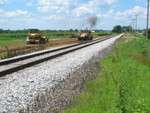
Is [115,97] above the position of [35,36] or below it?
below

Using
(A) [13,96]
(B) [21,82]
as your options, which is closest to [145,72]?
(B) [21,82]

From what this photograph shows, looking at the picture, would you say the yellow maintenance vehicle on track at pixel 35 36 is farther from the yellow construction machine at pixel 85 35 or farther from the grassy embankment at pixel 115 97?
the grassy embankment at pixel 115 97

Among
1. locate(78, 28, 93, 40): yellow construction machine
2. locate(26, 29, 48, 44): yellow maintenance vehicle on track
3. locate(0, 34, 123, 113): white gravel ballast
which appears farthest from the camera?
locate(78, 28, 93, 40): yellow construction machine

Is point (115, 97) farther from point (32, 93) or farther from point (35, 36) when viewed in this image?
point (35, 36)

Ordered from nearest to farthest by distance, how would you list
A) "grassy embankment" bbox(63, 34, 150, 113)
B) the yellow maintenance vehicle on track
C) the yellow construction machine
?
"grassy embankment" bbox(63, 34, 150, 113) < the yellow maintenance vehicle on track < the yellow construction machine

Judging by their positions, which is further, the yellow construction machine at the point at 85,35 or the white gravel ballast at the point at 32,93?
the yellow construction machine at the point at 85,35

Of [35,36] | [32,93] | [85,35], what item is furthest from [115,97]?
[85,35]

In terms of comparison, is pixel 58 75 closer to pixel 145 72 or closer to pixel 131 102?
pixel 145 72

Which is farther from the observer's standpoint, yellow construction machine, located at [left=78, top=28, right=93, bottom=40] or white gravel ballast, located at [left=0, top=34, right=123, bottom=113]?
yellow construction machine, located at [left=78, top=28, right=93, bottom=40]

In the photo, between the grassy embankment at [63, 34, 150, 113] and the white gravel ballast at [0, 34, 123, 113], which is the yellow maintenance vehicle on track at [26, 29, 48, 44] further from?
the grassy embankment at [63, 34, 150, 113]

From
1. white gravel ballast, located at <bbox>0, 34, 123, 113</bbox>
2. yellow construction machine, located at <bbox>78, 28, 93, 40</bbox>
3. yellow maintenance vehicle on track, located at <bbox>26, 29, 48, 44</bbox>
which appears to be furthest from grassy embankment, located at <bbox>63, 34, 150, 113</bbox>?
yellow construction machine, located at <bbox>78, 28, 93, 40</bbox>

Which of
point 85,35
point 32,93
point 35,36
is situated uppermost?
point 35,36

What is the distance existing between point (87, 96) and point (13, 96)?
2.12 meters

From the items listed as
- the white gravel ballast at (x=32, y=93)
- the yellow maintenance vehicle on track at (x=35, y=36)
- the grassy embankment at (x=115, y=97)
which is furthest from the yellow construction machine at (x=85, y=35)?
the grassy embankment at (x=115, y=97)
